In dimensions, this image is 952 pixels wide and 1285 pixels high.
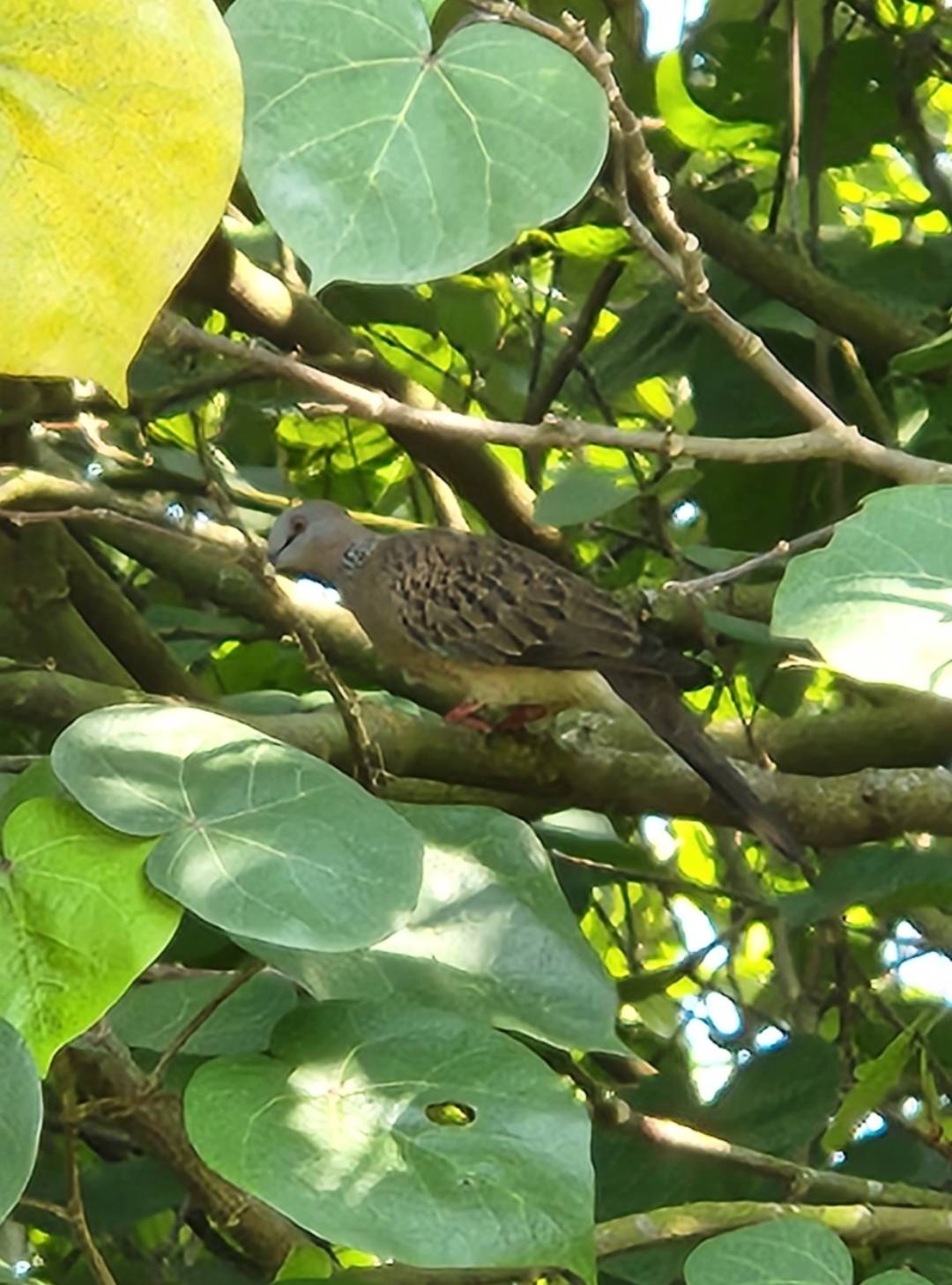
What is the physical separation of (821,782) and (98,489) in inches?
30.9

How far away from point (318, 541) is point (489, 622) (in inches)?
12.7

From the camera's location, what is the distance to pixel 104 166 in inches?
29.7

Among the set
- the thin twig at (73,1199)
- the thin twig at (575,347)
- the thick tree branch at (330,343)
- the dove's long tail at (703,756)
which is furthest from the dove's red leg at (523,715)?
the thin twig at (73,1199)

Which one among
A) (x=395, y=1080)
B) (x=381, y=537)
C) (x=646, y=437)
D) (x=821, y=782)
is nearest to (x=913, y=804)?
(x=821, y=782)

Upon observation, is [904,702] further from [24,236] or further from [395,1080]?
[24,236]

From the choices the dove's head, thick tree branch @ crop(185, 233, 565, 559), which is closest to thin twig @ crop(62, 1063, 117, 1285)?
thick tree branch @ crop(185, 233, 565, 559)

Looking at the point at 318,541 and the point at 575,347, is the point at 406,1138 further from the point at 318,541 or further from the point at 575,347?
the point at 318,541

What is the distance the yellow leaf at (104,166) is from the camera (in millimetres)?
725

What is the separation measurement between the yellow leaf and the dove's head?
200 cm

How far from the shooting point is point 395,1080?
108 cm

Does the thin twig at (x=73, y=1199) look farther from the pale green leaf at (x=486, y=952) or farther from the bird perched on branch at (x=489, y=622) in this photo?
the bird perched on branch at (x=489, y=622)

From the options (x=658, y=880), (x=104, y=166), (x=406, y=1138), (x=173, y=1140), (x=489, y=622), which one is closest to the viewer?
(x=104, y=166)

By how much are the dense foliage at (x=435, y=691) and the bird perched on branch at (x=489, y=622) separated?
69 mm

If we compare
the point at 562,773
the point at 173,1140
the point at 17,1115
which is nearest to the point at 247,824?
the point at 17,1115
